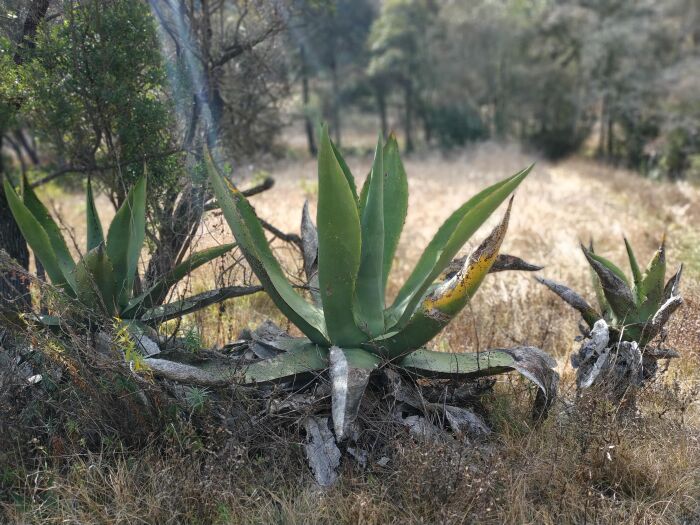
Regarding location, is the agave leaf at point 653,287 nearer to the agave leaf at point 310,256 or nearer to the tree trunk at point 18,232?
the agave leaf at point 310,256

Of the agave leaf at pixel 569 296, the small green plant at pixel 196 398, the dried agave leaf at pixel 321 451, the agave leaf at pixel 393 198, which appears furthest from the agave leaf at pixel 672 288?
the small green plant at pixel 196 398

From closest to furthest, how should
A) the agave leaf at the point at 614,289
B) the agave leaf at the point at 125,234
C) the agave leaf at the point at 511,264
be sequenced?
1. the agave leaf at the point at 511,264
2. the agave leaf at the point at 614,289
3. the agave leaf at the point at 125,234

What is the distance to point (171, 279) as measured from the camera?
12.9 ft

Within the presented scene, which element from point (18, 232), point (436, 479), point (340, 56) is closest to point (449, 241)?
point (436, 479)

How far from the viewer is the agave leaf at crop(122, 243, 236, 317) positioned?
3803mm

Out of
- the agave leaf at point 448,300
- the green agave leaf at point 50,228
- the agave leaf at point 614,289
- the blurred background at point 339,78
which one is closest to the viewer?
the agave leaf at point 448,300

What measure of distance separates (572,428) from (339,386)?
126cm

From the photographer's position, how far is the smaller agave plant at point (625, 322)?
3.57m

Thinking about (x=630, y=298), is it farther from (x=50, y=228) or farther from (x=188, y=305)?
(x=50, y=228)

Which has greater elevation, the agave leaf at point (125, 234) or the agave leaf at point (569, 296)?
the agave leaf at point (125, 234)

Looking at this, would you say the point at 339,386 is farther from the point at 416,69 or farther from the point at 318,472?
the point at 416,69

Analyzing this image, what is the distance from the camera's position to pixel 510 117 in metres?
32.7

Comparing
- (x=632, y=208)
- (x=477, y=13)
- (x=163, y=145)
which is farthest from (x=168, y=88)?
(x=477, y=13)

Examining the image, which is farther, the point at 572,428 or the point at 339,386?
the point at 572,428
